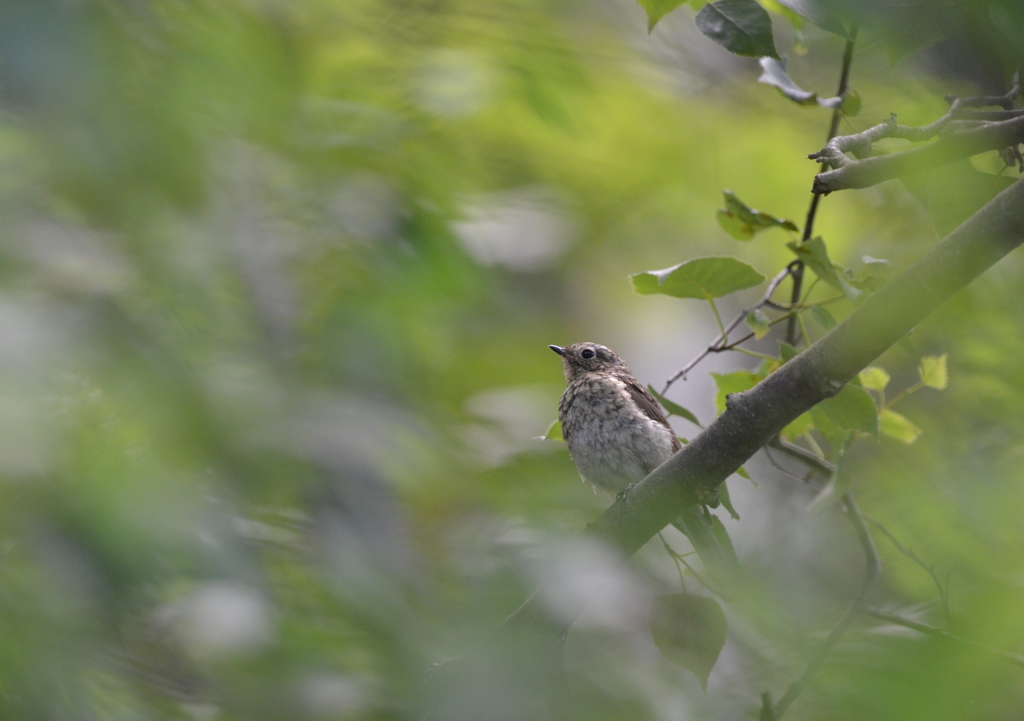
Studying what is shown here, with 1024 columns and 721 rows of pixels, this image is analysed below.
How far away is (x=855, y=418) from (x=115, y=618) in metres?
2.39

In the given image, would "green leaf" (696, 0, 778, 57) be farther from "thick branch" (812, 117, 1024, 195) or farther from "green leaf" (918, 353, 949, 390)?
"green leaf" (918, 353, 949, 390)

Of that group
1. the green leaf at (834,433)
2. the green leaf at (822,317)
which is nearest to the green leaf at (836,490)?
the green leaf at (834,433)

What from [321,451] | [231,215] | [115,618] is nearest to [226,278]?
[231,215]

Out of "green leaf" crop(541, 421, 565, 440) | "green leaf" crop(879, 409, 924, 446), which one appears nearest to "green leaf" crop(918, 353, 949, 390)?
"green leaf" crop(879, 409, 924, 446)

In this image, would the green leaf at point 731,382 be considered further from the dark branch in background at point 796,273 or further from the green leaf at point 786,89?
the green leaf at point 786,89

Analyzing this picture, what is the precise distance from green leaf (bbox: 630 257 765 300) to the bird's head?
1.74 meters

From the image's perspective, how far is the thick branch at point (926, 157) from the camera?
1581 millimetres

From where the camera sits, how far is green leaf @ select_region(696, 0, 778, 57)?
5.88 ft

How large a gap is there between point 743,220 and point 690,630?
1.08 metres

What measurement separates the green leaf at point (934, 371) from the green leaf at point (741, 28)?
47.0 inches

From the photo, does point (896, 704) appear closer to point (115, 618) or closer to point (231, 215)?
point (115, 618)

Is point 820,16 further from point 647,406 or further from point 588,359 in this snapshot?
point 588,359

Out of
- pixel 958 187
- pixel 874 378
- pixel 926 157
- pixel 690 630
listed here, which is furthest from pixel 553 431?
pixel 926 157

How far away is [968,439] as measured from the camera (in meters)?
3.67
